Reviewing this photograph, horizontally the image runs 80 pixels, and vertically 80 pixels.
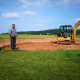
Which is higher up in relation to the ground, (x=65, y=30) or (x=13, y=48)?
(x=65, y=30)

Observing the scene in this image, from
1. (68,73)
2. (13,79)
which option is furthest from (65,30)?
(13,79)

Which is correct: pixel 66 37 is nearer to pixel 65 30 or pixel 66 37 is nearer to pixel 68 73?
pixel 65 30

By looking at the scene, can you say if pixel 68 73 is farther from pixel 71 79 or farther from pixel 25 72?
pixel 25 72

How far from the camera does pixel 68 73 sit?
3.53 meters

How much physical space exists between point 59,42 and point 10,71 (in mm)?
11070

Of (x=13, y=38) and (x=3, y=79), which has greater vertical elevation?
(x=13, y=38)

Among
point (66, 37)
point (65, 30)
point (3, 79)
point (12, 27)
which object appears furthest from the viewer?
point (65, 30)

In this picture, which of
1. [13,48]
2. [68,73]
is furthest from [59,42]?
[68,73]

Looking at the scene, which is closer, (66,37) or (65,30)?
(66,37)

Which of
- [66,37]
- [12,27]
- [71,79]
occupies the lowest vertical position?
[71,79]

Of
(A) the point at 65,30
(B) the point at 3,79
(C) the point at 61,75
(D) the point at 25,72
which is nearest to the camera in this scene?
(B) the point at 3,79

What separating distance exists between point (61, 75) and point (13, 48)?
5972 millimetres

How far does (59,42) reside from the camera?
46.2 ft

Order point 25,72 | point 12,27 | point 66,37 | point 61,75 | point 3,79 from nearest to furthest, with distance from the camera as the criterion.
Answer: point 3,79 < point 61,75 < point 25,72 < point 12,27 < point 66,37
